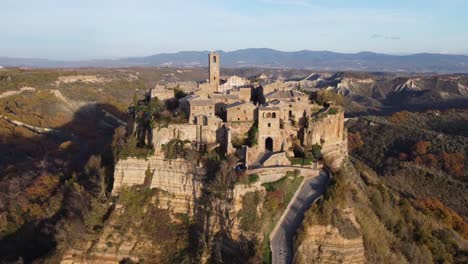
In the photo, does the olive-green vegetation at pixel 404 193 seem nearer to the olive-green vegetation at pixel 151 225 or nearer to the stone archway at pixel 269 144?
the stone archway at pixel 269 144

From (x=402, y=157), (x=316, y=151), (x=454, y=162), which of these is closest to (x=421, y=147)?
(x=402, y=157)

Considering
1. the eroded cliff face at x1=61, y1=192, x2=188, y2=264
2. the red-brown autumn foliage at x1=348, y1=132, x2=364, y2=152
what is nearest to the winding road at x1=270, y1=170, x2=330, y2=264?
the eroded cliff face at x1=61, y1=192, x2=188, y2=264

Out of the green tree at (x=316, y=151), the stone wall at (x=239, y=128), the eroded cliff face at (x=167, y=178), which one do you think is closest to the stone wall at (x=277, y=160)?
the green tree at (x=316, y=151)

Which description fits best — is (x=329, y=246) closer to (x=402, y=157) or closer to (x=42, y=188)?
A: (x=42, y=188)

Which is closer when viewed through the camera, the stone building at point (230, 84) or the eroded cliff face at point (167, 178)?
the eroded cliff face at point (167, 178)

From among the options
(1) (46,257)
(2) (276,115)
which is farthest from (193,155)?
(1) (46,257)

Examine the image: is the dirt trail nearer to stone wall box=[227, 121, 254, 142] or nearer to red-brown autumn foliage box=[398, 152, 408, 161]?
stone wall box=[227, 121, 254, 142]
